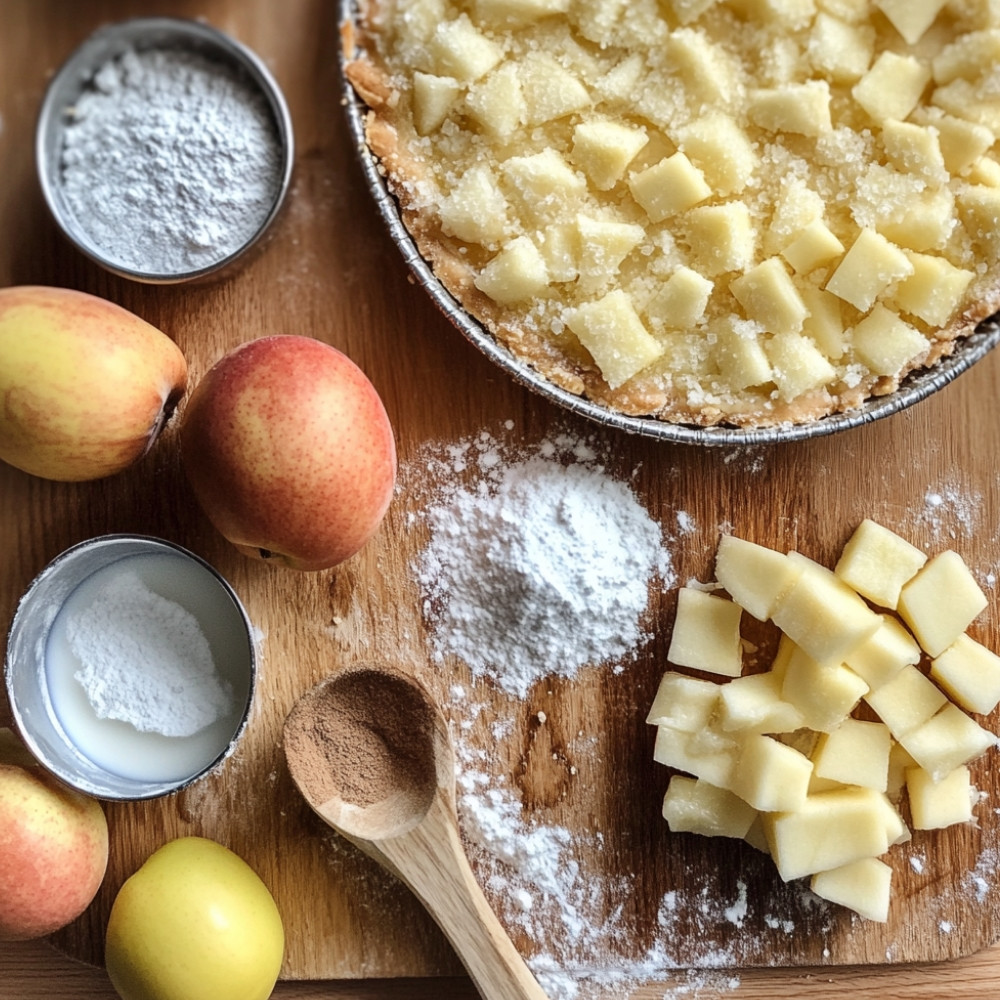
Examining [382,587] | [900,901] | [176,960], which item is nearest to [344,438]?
[382,587]

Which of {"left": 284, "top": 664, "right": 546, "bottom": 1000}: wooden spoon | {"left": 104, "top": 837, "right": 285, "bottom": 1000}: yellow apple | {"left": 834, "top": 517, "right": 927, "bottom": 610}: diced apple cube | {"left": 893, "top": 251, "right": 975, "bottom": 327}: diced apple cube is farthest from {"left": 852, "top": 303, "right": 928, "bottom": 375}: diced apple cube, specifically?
{"left": 104, "top": 837, "right": 285, "bottom": 1000}: yellow apple

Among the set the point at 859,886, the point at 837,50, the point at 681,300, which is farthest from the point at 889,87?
the point at 859,886

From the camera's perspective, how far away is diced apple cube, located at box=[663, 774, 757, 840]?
167 cm

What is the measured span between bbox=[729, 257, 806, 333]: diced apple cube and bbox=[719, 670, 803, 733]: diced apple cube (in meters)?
0.57

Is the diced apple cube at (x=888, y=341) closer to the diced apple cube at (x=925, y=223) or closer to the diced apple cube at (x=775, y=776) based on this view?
the diced apple cube at (x=925, y=223)

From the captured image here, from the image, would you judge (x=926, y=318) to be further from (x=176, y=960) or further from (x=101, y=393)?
(x=176, y=960)

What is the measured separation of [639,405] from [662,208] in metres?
0.30

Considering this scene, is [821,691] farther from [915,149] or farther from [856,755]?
[915,149]

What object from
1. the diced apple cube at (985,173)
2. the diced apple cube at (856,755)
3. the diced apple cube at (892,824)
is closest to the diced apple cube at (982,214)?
the diced apple cube at (985,173)

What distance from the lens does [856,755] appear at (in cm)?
166

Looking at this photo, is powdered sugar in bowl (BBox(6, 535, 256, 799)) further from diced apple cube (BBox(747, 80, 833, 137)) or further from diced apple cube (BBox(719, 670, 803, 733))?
diced apple cube (BBox(747, 80, 833, 137))

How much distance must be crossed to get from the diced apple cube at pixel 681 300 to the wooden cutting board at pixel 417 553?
232 millimetres

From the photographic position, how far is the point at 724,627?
5.51 ft

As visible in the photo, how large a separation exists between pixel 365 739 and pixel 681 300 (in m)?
0.86
